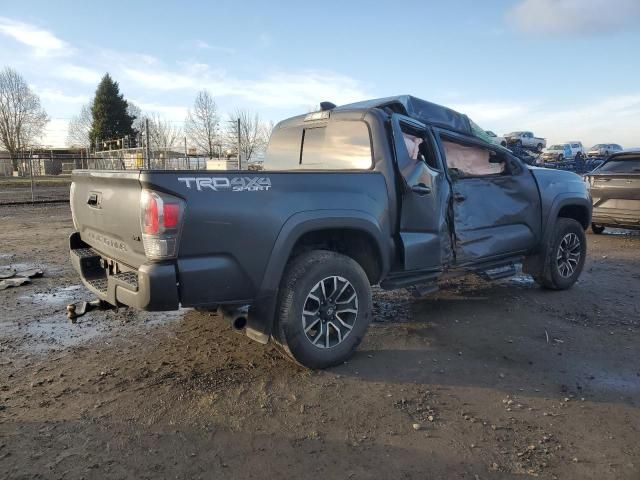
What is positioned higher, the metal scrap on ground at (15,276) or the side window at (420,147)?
the side window at (420,147)

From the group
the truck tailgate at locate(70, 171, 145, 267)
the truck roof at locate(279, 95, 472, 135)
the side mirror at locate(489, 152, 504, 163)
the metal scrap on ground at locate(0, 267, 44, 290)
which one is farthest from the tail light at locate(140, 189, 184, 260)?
the metal scrap on ground at locate(0, 267, 44, 290)

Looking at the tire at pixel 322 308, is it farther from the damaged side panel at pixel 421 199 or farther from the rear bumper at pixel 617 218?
the rear bumper at pixel 617 218

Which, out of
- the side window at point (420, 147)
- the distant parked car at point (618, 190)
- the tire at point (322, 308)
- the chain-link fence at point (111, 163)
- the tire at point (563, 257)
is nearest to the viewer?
the tire at point (322, 308)

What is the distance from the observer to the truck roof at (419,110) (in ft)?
15.8

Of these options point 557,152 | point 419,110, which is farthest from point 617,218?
point 557,152

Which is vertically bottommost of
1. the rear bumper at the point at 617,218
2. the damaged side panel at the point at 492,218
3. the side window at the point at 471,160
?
the rear bumper at the point at 617,218

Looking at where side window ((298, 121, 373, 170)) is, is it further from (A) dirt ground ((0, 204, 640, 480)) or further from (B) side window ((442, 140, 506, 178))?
(A) dirt ground ((0, 204, 640, 480))

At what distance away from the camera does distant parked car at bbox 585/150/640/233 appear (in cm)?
979

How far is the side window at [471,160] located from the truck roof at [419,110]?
0.20 meters

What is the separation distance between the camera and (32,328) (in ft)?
16.1

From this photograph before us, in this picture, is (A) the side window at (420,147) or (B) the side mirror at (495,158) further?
(B) the side mirror at (495,158)

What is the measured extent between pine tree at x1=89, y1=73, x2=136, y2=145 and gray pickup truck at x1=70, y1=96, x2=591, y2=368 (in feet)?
167

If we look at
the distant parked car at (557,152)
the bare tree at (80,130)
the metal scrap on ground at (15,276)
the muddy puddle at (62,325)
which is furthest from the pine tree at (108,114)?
the muddy puddle at (62,325)

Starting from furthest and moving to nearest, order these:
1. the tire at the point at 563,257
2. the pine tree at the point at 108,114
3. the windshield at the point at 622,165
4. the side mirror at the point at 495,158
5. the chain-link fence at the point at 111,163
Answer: the pine tree at the point at 108,114 → the chain-link fence at the point at 111,163 → the windshield at the point at 622,165 → the tire at the point at 563,257 → the side mirror at the point at 495,158
